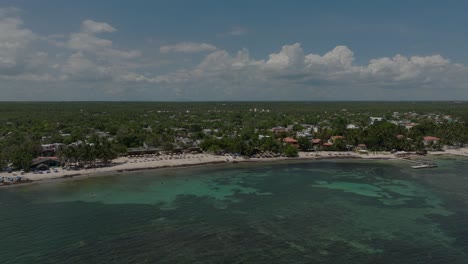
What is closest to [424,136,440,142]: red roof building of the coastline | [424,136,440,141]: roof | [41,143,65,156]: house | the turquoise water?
[424,136,440,141]: roof

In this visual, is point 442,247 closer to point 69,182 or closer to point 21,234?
point 21,234

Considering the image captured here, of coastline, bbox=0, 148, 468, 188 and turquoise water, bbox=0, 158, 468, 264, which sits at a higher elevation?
coastline, bbox=0, 148, 468, 188

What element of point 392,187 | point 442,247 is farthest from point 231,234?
point 392,187

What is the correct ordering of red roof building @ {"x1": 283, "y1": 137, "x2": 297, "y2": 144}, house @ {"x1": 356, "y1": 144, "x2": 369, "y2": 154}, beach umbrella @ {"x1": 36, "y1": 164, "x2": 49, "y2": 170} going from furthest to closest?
1. red roof building @ {"x1": 283, "y1": 137, "x2": 297, "y2": 144}
2. house @ {"x1": 356, "y1": 144, "x2": 369, "y2": 154}
3. beach umbrella @ {"x1": 36, "y1": 164, "x2": 49, "y2": 170}

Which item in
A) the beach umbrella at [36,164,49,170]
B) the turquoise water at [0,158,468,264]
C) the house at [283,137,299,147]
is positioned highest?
the house at [283,137,299,147]

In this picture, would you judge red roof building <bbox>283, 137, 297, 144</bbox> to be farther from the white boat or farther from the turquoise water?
the white boat

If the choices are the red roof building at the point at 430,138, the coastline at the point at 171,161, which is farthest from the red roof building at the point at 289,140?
the red roof building at the point at 430,138

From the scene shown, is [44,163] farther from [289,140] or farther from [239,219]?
→ [289,140]
